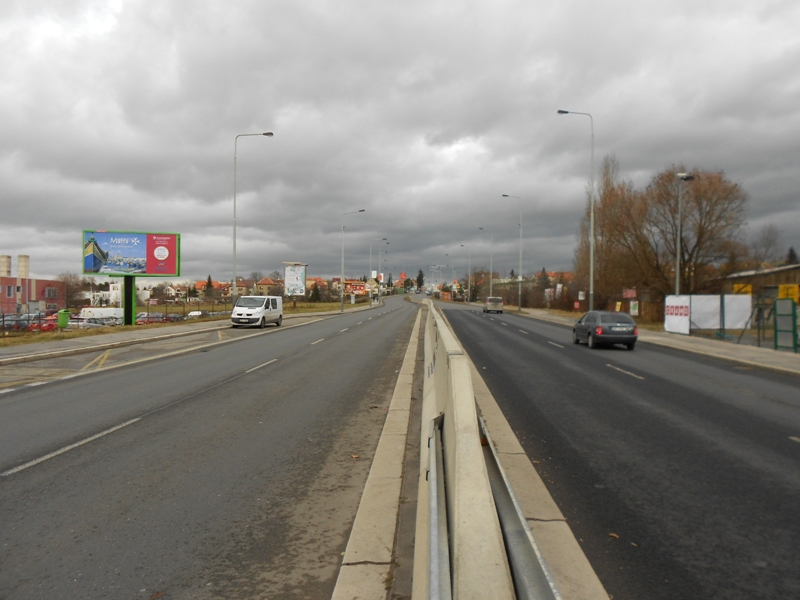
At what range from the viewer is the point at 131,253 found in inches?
1476

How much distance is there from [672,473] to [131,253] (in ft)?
123

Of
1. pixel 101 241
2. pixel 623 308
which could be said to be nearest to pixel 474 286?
pixel 623 308

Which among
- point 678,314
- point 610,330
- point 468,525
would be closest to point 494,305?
point 678,314

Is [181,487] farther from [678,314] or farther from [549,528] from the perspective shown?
[678,314]

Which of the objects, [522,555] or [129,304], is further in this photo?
[129,304]

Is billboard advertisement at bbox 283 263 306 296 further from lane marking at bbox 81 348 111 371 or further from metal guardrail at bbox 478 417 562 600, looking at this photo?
metal guardrail at bbox 478 417 562 600

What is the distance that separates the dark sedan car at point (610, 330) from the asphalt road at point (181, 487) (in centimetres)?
1242

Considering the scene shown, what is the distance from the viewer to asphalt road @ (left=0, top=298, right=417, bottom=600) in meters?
3.82

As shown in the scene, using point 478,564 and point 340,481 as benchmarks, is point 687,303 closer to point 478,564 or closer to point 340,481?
point 340,481

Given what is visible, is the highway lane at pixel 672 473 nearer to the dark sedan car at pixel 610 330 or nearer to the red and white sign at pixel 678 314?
the dark sedan car at pixel 610 330

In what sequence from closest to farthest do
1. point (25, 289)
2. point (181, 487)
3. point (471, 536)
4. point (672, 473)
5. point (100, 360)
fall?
1. point (471, 536)
2. point (181, 487)
3. point (672, 473)
4. point (100, 360)
5. point (25, 289)

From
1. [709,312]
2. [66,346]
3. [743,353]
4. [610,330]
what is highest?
[709,312]

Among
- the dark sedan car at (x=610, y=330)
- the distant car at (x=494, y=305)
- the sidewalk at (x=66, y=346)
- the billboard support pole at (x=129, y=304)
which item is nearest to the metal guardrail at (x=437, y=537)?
the sidewalk at (x=66, y=346)

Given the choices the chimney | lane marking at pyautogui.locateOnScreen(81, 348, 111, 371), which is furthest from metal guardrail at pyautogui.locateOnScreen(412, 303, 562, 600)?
the chimney
